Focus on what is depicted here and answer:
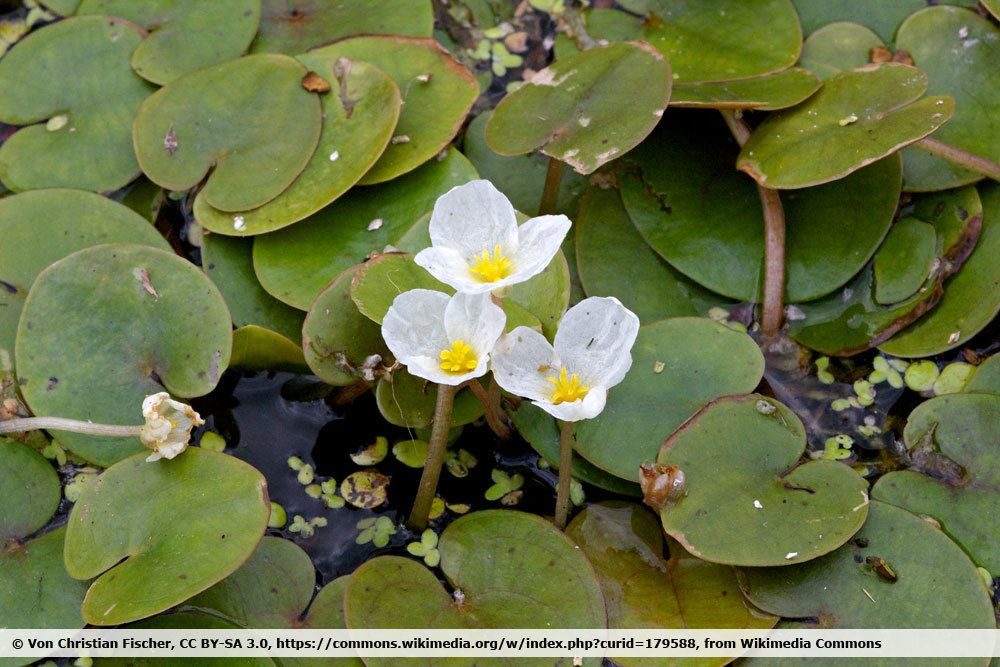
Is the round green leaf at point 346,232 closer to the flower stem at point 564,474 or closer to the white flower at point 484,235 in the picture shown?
the white flower at point 484,235

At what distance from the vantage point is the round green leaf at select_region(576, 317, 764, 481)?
6.90 feet

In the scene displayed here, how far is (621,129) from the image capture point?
220 cm

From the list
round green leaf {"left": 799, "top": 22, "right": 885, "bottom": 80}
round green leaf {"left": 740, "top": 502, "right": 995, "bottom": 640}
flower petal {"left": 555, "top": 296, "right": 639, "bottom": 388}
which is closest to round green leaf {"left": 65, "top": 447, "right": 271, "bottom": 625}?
flower petal {"left": 555, "top": 296, "right": 639, "bottom": 388}

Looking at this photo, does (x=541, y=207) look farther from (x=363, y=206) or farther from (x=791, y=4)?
(x=791, y=4)

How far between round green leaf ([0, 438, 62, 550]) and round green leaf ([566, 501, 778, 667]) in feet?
4.40

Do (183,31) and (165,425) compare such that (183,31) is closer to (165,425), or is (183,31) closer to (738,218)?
(165,425)

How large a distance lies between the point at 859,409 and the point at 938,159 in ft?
2.65

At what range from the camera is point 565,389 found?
5.57 ft

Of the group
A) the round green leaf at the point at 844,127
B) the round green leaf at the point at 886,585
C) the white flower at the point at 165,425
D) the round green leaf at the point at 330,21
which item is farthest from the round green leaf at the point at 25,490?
the round green leaf at the point at 844,127

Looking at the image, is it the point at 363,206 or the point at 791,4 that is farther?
the point at 791,4

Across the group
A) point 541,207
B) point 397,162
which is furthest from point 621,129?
point 397,162

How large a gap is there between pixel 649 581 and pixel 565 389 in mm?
640

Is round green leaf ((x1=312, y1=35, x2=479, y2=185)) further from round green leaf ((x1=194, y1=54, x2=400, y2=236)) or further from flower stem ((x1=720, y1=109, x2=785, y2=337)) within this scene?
flower stem ((x1=720, y1=109, x2=785, y2=337))
